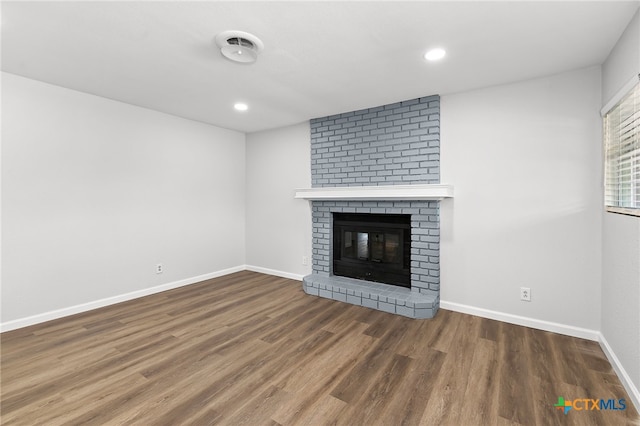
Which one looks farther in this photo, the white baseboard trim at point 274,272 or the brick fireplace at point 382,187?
the white baseboard trim at point 274,272

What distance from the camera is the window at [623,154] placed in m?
1.84

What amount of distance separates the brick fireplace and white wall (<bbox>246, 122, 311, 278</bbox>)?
24 centimetres

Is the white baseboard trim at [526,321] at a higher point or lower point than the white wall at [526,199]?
lower

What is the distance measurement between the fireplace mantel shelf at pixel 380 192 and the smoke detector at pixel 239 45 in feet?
6.09

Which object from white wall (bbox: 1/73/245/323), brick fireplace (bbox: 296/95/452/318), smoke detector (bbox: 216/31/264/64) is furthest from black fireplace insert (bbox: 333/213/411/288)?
smoke detector (bbox: 216/31/264/64)

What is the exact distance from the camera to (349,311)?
3.21 m

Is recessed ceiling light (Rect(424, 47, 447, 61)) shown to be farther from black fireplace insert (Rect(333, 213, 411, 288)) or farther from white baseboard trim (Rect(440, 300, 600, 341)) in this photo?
white baseboard trim (Rect(440, 300, 600, 341))

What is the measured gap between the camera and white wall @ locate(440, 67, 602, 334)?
8.34ft

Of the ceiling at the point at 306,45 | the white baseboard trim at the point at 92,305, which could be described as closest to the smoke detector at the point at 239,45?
the ceiling at the point at 306,45

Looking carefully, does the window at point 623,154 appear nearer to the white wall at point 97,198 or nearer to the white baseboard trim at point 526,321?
the white baseboard trim at point 526,321

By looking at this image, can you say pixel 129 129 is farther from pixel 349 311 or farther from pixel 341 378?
pixel 341 378

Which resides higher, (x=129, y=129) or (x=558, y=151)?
(x=129, y=129)

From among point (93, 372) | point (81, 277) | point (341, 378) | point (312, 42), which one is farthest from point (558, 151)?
point (81, 277)

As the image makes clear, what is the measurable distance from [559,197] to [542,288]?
86 cm
